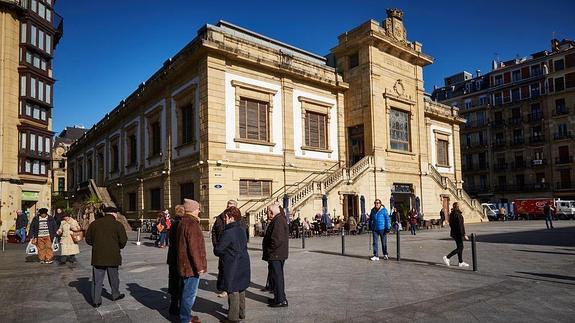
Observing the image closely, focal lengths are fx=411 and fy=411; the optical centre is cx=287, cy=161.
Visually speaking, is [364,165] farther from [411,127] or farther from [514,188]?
[514,188]

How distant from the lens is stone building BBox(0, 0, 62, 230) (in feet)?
95.3

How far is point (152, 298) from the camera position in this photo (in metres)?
7.41

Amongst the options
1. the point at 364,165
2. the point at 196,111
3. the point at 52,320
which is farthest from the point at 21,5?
the point at 52,320

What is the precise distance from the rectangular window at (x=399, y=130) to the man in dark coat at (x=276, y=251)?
23.4 meters

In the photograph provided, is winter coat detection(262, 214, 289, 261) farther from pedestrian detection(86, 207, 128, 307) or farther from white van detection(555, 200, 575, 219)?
white van detection(555, 200, 575, 219)

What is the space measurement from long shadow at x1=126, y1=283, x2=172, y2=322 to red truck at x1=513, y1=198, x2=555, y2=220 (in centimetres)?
4387

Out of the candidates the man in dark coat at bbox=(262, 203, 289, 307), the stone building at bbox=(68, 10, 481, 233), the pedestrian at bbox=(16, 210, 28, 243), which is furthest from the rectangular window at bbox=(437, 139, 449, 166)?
the man in dark coat at bbox=(262, 203, 289, 307)

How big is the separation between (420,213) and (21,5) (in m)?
32.5

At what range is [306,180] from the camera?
25141 millimetres

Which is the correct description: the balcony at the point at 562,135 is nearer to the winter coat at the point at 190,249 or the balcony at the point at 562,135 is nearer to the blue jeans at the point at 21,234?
the blue jeans at the point at 21,234

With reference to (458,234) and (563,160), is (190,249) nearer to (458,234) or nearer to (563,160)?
(458,234)

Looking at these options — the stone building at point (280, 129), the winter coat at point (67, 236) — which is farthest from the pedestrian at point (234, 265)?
the stone building at point (280, 129)

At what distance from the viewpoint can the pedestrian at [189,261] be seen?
5.46m

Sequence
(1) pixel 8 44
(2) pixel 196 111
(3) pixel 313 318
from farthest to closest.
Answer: (1) pixel 8 44 → (2) pixel 196 111 → (3) pixel 313 318
